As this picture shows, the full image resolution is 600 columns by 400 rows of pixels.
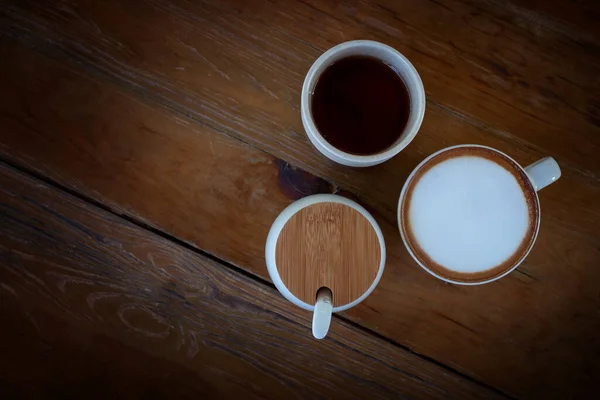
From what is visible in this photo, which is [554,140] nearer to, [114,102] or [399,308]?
[399,308]

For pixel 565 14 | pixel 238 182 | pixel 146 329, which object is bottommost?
pixel 146 329

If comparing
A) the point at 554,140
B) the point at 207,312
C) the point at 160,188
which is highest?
the point at 554,140

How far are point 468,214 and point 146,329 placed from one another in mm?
554

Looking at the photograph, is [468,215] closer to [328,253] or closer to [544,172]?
[544,172]

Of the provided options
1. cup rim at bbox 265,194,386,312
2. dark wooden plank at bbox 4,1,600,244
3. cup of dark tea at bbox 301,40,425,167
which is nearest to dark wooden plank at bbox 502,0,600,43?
dark wooden plank at bbox 4,1,600,244

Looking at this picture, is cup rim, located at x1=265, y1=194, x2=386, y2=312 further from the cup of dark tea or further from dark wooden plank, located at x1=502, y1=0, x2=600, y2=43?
dark wooden plank, located at x1=502, y1=0, x2=600, y2=43

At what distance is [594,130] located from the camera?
81 cm

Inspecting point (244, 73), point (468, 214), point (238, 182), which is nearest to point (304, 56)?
point (244, 73)

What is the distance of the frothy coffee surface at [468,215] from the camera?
0.73 metres

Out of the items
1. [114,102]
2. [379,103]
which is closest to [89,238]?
[114,102]

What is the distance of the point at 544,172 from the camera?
0.68 m

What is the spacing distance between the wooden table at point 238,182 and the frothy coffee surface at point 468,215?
8 centimetres

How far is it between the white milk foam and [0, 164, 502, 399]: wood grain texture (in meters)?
0.20

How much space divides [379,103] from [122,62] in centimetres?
42
